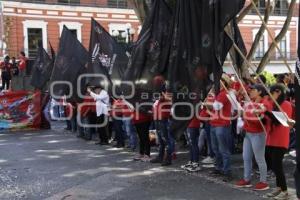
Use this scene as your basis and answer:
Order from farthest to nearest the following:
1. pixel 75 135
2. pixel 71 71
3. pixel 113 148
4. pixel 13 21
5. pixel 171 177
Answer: pixel 13 21 → pixel 75 135 → pixel 71 71 → pixel 113 148 → pixel 171 177

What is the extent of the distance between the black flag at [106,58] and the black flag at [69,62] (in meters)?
1.81

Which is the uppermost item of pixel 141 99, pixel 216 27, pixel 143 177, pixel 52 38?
pixel 52 38

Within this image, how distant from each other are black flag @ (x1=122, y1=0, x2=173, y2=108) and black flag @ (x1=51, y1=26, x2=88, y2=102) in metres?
6.58

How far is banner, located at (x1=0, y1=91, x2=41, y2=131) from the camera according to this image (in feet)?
54.7

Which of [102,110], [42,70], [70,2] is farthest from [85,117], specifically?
[70,2]

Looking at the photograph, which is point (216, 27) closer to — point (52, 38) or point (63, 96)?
point (63, 96)

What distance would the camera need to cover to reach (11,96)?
665 inches

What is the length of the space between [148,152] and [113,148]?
75.6 inches

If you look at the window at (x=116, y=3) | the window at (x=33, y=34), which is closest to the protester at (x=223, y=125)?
the window at (x=33, y=34)

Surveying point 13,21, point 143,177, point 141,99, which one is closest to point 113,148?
point 143,177

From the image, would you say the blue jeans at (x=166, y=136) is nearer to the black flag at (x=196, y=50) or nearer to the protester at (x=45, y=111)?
the black flag at (x=196, y=50)

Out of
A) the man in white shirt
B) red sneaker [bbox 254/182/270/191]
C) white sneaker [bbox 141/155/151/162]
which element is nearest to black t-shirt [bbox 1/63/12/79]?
the man in white shirt

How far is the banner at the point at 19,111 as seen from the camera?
54.7 ft

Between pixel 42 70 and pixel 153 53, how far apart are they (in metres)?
11.5
